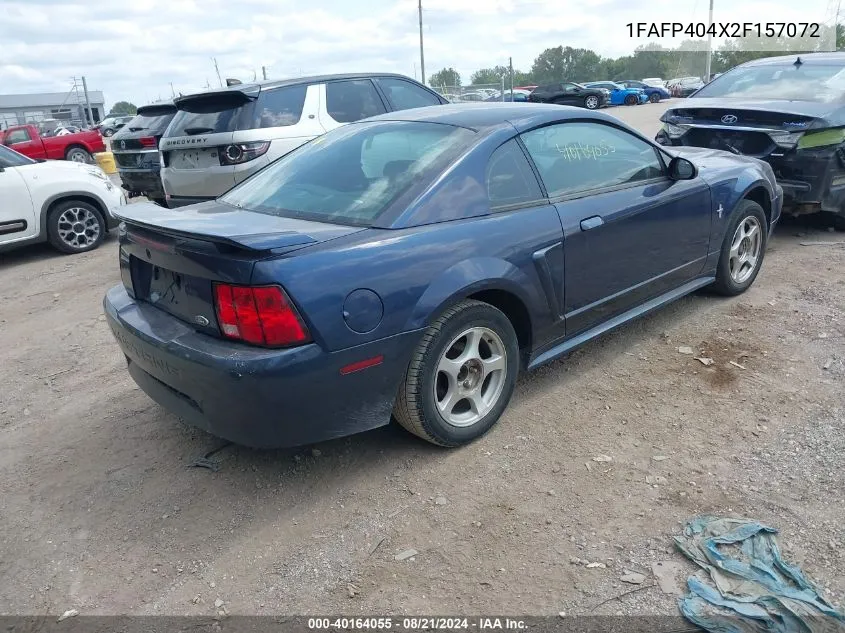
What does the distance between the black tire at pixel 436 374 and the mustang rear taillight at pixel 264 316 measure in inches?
22.5

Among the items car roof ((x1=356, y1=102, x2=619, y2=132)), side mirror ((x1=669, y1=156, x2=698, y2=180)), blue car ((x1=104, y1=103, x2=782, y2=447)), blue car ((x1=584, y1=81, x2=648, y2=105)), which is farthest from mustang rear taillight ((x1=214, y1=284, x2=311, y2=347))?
blue car ((x1=584, y1=81, x2=648, y2=105))

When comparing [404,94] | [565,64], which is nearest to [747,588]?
[404,94]

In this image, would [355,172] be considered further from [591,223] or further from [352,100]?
[352,100]

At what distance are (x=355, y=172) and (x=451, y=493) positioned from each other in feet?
5.26

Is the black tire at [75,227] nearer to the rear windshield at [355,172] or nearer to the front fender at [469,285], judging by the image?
the rear windshield at [355,172]

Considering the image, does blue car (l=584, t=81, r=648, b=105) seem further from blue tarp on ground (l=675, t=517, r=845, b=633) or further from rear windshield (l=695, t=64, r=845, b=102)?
blue tarp on ground (l=675, t=517, r=845, b=633)

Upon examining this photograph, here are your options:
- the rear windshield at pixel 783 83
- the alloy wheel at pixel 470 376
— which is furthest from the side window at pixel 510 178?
the rear windshield at pixel 783 83

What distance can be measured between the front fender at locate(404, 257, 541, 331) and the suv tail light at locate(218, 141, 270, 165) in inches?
150

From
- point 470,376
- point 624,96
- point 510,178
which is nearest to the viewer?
point 470,376

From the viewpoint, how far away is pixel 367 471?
122 inches

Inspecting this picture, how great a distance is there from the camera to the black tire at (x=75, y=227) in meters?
7.70

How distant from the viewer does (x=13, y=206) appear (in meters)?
7.32

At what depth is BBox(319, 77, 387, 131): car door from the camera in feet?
22.1

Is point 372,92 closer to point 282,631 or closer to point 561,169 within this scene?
point 561,169
